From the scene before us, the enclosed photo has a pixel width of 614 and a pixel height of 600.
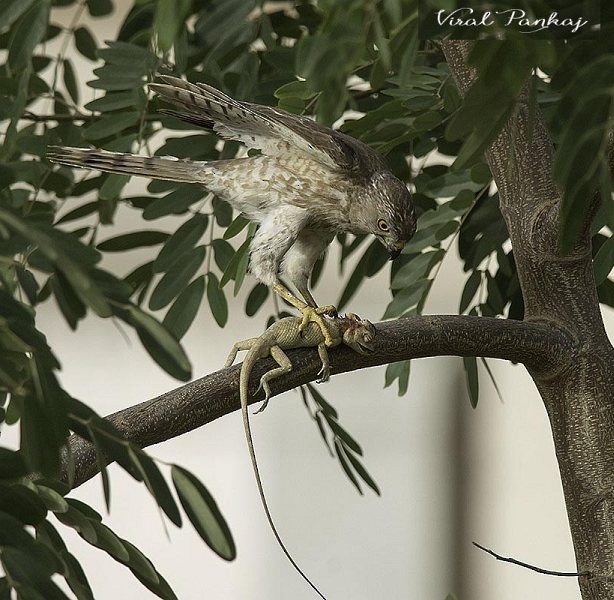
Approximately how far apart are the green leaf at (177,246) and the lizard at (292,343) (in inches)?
11.0

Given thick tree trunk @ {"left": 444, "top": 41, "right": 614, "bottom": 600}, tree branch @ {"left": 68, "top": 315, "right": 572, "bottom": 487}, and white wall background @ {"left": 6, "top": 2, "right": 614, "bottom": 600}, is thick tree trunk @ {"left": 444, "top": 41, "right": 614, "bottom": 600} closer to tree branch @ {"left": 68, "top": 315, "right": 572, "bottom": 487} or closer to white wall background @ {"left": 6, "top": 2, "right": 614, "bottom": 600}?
tree branch @ {"left": 68, "top": 315, "right": 572, "bottom": 487}

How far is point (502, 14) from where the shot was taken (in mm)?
683

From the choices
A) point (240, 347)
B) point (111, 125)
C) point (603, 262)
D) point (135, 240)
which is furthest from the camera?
point (135, 240)

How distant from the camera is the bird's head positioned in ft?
4.07

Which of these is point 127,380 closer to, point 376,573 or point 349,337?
point 376,573

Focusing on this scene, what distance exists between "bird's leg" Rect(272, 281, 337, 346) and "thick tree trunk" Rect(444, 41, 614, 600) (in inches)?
8.2

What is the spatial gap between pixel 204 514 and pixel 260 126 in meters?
0.57

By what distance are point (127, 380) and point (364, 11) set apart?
114 inches

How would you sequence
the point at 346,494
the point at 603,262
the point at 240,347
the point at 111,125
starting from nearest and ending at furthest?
1. the point at 240,347
2. the point at 603,262
3. the point at 111,125
4. the point at 346,494

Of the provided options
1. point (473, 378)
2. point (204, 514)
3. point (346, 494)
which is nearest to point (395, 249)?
point (473, 378)

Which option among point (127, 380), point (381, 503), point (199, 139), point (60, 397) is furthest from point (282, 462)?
point (60, 397)

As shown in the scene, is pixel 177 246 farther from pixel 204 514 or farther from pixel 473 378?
Answer: pixel 204 514

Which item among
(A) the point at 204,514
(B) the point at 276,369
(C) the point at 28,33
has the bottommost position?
(A) the point at 204,514

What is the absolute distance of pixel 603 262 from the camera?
3.82 feet
